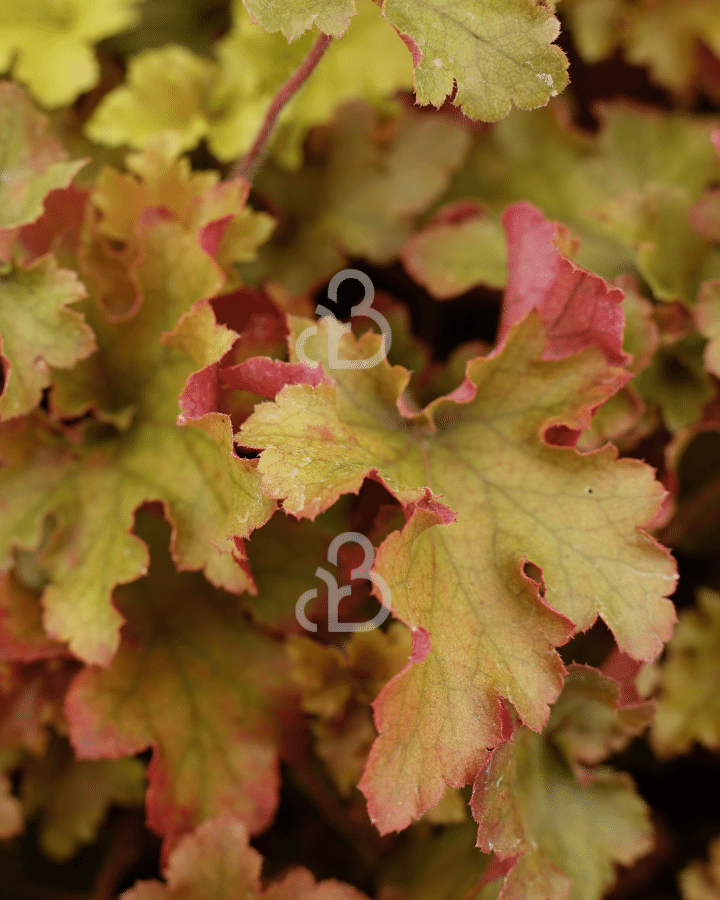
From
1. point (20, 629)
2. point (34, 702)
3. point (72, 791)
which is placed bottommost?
point (72, 791)

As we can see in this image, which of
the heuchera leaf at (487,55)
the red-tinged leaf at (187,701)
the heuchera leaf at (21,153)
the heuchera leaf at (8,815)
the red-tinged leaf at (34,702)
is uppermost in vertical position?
the heuchera leaf at (487,55)

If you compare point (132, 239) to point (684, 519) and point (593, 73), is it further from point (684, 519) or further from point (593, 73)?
point (593, 73)

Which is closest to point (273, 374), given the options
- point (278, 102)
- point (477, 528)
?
point (477, 528)

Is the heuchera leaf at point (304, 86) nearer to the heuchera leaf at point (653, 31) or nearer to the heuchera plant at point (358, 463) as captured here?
the heuchera plant at point (358, 463)

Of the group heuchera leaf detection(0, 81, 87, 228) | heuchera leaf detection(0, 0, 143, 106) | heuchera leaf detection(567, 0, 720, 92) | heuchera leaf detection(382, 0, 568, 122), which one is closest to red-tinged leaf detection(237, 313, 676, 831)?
heuchera leaf detection(382, 0, 568, 122)

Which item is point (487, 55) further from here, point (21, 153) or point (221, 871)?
point (221, 871)

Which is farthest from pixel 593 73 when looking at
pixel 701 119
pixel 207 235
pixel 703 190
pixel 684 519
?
pixel 207 235

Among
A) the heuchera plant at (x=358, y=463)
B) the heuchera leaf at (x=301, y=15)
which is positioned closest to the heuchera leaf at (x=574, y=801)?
the heuchera plant at (x=358, y=463)

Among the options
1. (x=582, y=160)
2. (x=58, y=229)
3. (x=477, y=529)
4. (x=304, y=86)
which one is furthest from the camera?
(x=582, y=160)
